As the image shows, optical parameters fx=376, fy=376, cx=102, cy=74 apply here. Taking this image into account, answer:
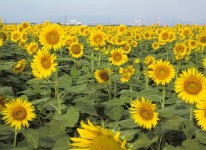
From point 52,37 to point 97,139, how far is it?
9.82 ft

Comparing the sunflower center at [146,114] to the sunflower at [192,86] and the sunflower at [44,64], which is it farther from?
the sunflower at [44,64]

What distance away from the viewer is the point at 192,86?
335cm

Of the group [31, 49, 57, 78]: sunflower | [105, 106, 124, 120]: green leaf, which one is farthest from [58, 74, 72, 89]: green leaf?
[105, 106, 124, 120]: green leaf

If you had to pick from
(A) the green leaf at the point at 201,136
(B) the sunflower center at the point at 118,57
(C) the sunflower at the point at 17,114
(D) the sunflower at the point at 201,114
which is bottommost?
(A) the green leaf at the point at 201,136

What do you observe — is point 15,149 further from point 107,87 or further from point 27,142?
point 107,87

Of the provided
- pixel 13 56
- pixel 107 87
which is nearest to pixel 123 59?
pixel 107 87

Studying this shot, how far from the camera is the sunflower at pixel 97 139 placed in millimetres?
1382

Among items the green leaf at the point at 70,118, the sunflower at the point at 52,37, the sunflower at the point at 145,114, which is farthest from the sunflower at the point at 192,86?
the sunflower at the point at 52,37

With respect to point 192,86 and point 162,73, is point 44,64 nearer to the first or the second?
point 162,73

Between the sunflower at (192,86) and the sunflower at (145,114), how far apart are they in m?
0.35

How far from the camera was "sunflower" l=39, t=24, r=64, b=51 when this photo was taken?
4.32 meters

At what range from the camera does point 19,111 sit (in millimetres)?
3463

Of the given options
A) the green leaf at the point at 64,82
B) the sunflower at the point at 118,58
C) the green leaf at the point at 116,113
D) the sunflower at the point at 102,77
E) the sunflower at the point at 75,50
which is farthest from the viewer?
the sunflower at the point at 75,50

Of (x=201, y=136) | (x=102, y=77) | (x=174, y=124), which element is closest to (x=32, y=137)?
(x=174, y=124)
